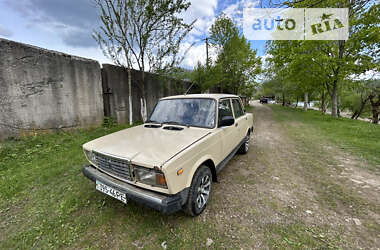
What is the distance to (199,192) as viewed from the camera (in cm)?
214

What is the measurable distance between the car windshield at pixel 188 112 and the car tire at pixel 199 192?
32.3 inches

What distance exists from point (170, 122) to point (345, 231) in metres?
2.95

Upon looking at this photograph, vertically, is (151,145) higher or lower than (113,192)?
higher

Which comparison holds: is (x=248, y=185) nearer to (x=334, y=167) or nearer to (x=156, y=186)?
(x=156, y=186)

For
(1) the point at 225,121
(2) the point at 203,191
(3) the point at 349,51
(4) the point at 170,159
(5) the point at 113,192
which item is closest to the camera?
(4) the point at 170,159

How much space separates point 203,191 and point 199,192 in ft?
0.35

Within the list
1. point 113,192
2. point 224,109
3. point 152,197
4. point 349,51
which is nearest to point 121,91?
point 224,109

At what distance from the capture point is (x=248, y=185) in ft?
9.57

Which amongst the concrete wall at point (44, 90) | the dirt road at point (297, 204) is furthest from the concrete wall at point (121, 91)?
the dirt road at point (297, 204)

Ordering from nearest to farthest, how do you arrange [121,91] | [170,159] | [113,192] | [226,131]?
[170,159] → [113,192] → [226,131] → [121,91]

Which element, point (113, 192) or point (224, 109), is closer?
point (113, 192)

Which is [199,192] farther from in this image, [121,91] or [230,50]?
[230,50]

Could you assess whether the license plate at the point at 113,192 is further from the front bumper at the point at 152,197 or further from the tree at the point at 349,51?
the tree at the point at 349,51

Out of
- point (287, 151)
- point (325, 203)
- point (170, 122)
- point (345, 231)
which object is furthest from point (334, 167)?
point (170, 122)
